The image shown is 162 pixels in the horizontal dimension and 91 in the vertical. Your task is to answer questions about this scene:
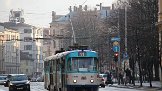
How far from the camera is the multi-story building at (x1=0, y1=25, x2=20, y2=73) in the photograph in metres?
150

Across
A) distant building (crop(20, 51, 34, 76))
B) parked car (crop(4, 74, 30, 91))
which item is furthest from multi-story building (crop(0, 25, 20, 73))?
parked car (crop(4, 74, 30, 91))

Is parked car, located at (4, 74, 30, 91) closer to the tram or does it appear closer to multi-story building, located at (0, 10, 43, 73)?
the tram

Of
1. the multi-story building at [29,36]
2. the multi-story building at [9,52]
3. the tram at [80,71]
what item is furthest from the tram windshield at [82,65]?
the multi-story building at [29,36]

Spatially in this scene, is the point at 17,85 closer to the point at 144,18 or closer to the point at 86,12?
the point at 144,18

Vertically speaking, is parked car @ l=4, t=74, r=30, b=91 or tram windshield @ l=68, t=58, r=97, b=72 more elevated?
tram windshield @ l=68, t=58, r=97, b=72

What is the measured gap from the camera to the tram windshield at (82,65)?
39.4m

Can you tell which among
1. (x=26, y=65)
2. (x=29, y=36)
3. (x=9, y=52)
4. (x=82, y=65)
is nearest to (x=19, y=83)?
(x=82, y=65)

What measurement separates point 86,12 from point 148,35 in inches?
2862

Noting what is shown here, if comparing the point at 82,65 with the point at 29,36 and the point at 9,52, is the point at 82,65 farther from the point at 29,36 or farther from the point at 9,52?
the point at 29,36

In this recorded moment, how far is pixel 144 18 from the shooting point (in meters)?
67.1

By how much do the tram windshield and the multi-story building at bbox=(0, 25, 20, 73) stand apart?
10339cm

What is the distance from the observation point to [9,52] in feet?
520

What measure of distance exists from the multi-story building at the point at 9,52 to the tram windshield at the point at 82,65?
103 meters

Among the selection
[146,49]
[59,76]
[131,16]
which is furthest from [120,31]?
[59,76]
